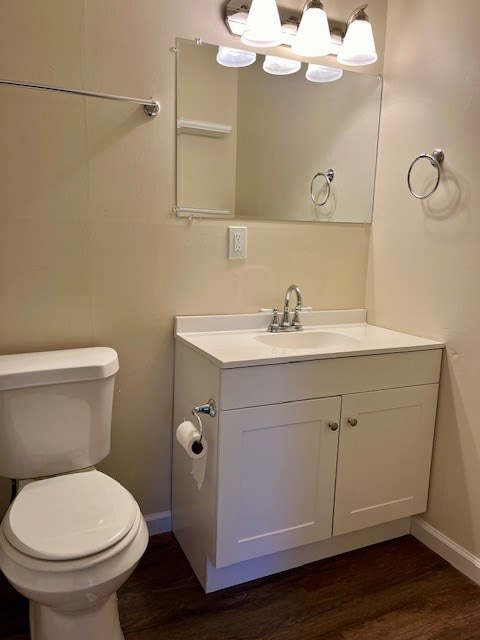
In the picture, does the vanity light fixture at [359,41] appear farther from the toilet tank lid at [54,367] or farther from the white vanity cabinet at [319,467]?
the toilet tank lid at [54,367]

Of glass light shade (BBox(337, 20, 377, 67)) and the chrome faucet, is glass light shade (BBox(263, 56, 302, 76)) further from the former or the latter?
the chrome faucet

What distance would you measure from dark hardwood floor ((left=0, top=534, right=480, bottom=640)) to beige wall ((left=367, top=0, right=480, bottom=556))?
229mm

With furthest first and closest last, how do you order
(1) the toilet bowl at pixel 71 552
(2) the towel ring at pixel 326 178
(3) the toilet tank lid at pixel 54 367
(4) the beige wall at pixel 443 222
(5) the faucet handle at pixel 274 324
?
(2) the towel ring at pixel 326 178 < (5) the faucet handle at pixel 274 324 < (4) the beige wall at pixel 443 222 < (3) the toilet tank lid at pixel 54 367 < (1) the toilet bowl at pixel 71 552

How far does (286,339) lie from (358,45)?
47.1 inches

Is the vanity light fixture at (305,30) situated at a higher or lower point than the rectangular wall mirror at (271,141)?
higher

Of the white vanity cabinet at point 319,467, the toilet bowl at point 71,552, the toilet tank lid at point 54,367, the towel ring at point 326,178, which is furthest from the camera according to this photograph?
the towel ring at point 326,178

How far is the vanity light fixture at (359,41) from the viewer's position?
1800 mm

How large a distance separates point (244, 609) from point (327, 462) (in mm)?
549

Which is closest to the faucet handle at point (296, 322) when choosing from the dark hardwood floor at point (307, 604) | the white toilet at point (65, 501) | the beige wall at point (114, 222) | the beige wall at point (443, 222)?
the beige wall at point (114, 222)

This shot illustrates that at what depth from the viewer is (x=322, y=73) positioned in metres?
1.95

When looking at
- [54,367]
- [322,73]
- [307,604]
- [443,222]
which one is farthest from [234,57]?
[307,604]

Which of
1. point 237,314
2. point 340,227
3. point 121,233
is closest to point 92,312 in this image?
point 121,233

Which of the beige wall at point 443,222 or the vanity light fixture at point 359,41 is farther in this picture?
the vanity light fixture at point 359,41

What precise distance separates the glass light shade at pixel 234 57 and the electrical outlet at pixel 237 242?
0.62 metres
